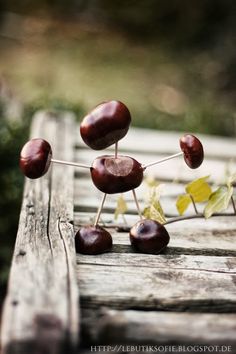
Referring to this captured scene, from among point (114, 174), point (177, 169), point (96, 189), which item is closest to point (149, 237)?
point (114, 174)

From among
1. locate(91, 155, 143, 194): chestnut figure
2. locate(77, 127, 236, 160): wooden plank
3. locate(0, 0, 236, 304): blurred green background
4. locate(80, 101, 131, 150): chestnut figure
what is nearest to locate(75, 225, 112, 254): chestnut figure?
locate(91, 155, 143, 194): chestnut figure

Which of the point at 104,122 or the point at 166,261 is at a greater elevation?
the point at 104,122

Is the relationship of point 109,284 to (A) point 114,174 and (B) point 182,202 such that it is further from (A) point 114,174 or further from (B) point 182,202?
(B) point 182,202

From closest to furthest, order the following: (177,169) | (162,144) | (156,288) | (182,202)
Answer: (156,288)
(182,202)
(177,169)
(162,144)

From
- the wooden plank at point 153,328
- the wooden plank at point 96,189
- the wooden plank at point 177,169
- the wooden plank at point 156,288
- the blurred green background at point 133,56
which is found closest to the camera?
the wooden plank at point 153,328

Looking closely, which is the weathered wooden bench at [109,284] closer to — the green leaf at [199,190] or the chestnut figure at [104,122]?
the green leaf at [199,190]

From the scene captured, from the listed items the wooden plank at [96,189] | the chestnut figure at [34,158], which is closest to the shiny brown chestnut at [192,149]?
the chestnut figure at [34,158]

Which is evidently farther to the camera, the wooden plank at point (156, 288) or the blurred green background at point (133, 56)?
the blurred green background at point (133, 56)

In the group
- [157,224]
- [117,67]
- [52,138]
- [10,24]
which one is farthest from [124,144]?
[10,24]

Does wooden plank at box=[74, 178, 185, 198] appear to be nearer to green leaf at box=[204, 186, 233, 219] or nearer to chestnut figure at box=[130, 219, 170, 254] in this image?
green leaf at box=[204, 186, 233, 219]
